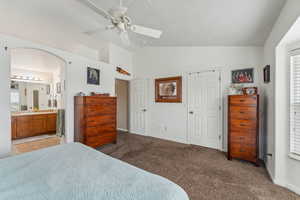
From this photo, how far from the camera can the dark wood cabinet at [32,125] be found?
12.9 ft

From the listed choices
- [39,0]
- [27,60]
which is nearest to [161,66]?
[39,0]

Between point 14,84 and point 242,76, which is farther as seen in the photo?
point 14,84

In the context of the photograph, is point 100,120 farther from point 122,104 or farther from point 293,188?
point 293,188

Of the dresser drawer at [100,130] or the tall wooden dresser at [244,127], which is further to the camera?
the dresser drawer at [100,130]

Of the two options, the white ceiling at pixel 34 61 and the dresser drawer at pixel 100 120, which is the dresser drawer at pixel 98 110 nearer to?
the dresser drawer at pixel 100 120

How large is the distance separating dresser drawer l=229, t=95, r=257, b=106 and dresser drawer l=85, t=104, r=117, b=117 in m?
2.82

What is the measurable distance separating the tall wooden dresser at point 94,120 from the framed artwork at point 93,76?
58 centimetres

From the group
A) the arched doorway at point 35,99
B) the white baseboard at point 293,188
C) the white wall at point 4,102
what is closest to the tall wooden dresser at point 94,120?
the arched doorway at point 35,99

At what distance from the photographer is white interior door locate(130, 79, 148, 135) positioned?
180 inches

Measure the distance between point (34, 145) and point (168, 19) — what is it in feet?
14.7

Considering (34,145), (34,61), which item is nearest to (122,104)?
(34,145)

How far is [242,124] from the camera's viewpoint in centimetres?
260

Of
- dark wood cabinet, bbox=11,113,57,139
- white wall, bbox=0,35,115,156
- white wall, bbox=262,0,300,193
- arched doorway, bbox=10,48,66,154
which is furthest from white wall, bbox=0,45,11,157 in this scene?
white wall, bbox=262,0,300,193

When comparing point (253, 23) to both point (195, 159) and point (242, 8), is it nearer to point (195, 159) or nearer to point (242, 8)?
point (242, 8)
